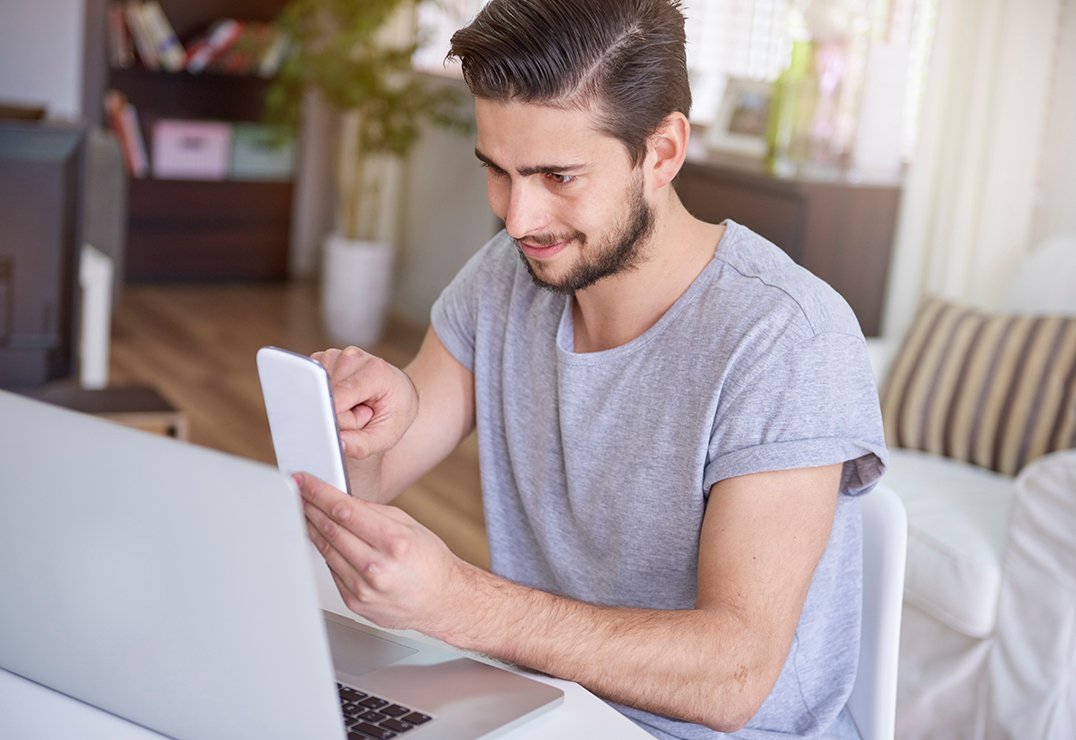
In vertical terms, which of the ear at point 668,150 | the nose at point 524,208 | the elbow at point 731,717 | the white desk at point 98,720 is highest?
the ear at point 668,150

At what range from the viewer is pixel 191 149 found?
532 centimetres

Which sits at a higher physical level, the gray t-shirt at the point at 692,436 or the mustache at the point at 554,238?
the mustache at the point at 554,238

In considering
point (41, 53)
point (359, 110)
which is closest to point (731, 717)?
point (41, 53)

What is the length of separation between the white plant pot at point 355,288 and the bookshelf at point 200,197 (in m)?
0.83

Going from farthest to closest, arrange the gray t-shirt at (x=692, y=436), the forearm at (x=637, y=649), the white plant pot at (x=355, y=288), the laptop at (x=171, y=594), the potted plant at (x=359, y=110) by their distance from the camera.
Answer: the white plant pot at (x=355, y=288)
the potted plant at (x=359, y=110)
the gray t-shirt at (x=692, y=436)
the forearm at (x=637, y=649)
the laptop at (x=171, y=594)

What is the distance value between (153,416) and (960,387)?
157cm

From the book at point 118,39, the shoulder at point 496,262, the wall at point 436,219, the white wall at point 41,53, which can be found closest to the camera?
the shoulder at point 496,262

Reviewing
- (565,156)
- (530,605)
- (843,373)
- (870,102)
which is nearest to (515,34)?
(565,156)

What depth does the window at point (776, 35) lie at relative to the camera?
330 centimetres

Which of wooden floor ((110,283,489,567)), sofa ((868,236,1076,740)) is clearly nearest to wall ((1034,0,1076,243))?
sofa ((868,236,1076,740))

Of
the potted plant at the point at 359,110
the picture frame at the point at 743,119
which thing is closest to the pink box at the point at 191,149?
the potted plant at the point at 359,110

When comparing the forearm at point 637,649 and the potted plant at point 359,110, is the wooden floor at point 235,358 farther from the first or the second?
the forearm at point 637,649

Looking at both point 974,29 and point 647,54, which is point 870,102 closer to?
point 974,29

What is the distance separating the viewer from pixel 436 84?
5105 mm
